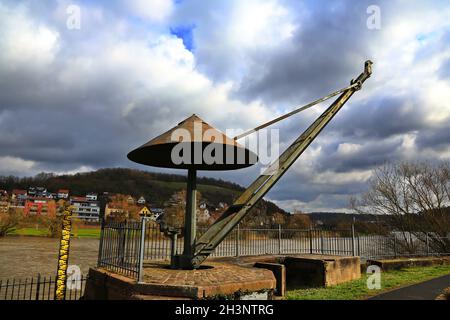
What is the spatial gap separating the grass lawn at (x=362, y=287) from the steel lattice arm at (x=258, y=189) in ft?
9.90

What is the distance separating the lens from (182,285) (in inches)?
219

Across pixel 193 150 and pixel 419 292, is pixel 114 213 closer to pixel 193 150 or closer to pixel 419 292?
pixel 193 150

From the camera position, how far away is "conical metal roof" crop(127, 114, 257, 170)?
730cm

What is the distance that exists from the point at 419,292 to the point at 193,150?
751 centimetres

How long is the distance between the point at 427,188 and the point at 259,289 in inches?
846

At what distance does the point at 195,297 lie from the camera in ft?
17.8

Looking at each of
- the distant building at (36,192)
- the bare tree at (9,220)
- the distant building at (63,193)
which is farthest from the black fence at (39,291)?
the distant building at (36,192)

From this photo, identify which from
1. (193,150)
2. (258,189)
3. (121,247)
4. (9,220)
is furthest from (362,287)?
(9,220)

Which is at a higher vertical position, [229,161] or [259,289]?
[229,161]

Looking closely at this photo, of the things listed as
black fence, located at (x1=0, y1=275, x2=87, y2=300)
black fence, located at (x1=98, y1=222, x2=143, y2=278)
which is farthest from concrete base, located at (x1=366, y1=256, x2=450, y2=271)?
black fence, located at (x1=0, y1=275, x2=87, y2=300)

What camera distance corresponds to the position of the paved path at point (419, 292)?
8828 mm

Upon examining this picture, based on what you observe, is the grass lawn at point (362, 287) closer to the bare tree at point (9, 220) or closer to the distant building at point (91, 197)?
the bare tree at point (9, 220)
